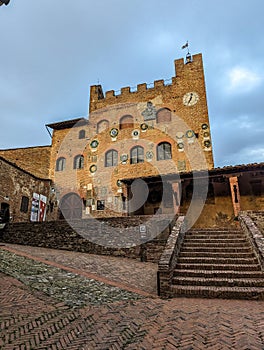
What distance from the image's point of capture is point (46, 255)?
356 inches

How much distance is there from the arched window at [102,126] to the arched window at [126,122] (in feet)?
4.33

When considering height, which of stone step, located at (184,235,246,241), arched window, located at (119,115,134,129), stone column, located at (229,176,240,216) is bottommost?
stone step, located at (184,235,246,241)

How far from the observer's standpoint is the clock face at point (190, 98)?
18.3 meters

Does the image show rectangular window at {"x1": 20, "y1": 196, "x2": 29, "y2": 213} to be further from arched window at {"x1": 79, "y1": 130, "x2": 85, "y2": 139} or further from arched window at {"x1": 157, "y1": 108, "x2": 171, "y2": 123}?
arched window at {"x1": 157, "y1": 108, "x2": 171, "y2": 123}

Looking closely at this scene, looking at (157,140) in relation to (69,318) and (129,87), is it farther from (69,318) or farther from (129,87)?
(69,318)

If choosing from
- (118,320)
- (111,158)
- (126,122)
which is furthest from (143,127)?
(118,320)

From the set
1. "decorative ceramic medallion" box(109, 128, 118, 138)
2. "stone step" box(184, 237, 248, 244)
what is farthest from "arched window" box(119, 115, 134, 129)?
"stone step" box(184, 237, 248, 244)

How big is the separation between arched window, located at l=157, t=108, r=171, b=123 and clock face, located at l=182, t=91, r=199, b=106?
A: 4.90ft

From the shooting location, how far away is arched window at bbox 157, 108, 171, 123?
18531 millimetres

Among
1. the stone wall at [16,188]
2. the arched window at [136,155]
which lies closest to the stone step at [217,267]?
the arched window at [136,155]

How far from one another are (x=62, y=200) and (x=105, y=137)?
646 centimetres

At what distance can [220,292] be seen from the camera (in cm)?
531

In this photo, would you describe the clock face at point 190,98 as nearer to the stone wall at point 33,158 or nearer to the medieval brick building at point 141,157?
the medieval brick building at point 141,157

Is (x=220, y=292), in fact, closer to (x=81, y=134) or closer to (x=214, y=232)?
(x=214, y=232)
